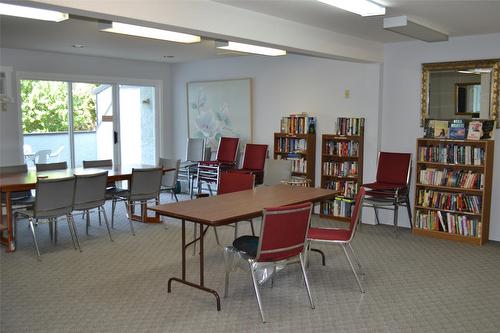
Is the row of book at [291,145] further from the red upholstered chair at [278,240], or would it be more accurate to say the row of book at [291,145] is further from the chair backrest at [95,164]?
the red upholstered chair at [278,240]

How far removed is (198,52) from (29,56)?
9.03ft

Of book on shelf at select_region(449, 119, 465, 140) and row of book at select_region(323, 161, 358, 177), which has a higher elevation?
book on shelf at select_region(449, 119, 465, 140)

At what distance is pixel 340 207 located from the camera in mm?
7398

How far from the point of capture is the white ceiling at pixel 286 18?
4.54 m

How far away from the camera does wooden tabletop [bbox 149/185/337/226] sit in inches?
159

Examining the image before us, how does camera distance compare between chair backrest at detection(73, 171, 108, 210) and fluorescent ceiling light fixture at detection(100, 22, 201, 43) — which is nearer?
fluorescent ceiling light fixture at detection(100, 22, 201, 43)

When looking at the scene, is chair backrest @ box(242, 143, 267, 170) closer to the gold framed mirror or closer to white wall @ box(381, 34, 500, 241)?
white wall @ box(381, 34, 500, 241)

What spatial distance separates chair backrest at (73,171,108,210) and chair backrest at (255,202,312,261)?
289 cm

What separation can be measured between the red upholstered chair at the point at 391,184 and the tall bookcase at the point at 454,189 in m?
0.18

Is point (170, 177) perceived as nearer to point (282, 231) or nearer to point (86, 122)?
point (86, 122)

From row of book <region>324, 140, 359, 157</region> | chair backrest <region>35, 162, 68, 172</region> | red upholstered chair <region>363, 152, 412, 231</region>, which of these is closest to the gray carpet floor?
red upholstered chair <region>363, 152, 412, 231</region>

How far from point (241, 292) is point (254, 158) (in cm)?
401

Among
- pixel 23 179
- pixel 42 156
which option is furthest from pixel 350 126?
pixel 42 156

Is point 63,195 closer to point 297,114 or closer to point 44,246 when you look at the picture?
point 44,246
